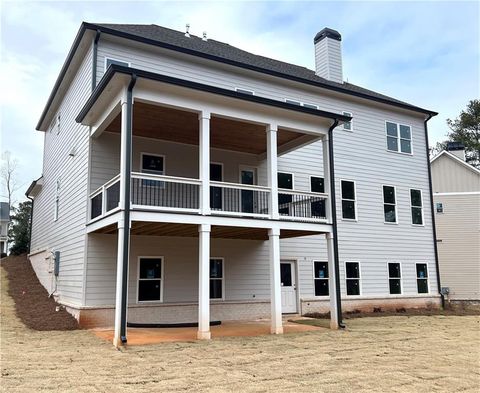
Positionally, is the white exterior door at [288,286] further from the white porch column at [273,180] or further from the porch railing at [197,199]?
the white porch column at [273,180]

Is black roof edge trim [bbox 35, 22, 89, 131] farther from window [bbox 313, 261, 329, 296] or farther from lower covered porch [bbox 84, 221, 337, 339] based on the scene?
window [bbox 313, 261, 329, 296]

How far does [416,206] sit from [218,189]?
9.67 meters

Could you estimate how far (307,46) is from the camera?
20969 millimetres

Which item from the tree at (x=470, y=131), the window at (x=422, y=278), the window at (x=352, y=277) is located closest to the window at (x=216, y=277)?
the window at (x=352, y=277)

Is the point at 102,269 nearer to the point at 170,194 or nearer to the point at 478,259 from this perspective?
the point at 170,194

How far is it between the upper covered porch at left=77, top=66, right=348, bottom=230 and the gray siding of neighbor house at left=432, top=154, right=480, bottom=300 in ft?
43.3

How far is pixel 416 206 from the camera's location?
1909cm

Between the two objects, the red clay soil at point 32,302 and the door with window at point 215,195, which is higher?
the door with window at point 215,195

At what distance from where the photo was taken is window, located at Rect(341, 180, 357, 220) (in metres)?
17.0

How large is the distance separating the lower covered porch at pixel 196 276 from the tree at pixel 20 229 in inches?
612

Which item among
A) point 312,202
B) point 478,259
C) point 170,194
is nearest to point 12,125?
point 170,194

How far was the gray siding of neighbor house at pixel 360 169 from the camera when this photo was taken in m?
14.6

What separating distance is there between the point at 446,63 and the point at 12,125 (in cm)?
3465

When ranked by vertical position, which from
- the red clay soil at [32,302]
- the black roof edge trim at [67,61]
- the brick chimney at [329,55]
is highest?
the brick chimney at [329,55]
